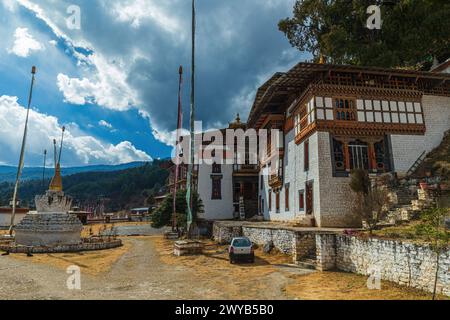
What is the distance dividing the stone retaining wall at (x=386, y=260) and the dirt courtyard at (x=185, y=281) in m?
0.45

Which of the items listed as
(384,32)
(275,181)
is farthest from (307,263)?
(384,32)

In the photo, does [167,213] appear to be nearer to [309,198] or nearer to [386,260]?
[309,198]

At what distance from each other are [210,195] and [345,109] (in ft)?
78.7

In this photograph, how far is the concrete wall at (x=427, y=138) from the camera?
23.1m

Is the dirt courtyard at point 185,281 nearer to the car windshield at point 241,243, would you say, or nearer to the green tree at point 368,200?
the car windshield at point 241,243

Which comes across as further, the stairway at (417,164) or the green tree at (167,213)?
the green tree at (167,213)

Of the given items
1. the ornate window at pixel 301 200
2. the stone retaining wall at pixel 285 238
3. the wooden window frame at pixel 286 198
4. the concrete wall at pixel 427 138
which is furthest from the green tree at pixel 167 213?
the concrete wall at pixel 427 138

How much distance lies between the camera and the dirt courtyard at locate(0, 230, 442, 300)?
10.6 meters

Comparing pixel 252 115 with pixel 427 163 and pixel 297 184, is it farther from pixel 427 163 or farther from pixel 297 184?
pixel 427 163

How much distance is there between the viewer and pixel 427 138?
2406 cm

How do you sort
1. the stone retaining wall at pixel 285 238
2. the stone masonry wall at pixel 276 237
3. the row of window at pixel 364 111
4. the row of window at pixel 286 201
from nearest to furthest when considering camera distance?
the stone retaining wall at pixel 285 238 → the stone masonry wall at pixel 276 237 → the row of window at pixel 364 111 → the row of window at pixel 286 201

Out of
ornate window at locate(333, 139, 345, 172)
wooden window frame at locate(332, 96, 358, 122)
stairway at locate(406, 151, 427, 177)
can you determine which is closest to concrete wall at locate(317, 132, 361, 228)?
ornate window at locate(333, 139, 345, 172)

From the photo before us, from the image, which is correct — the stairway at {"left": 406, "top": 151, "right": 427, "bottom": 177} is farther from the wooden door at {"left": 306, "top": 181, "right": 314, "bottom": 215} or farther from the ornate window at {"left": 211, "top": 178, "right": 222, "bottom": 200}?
the ornate window at {"left": 211, "top": 178, "right": 222, "bottom": 200}
